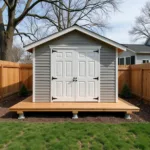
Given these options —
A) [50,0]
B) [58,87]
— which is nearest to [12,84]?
[58,87]


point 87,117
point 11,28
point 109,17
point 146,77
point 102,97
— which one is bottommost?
point 87,117

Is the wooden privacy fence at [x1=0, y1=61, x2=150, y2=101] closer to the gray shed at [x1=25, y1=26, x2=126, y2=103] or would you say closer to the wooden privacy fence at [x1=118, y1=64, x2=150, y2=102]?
the wooden privacy fence at [x1=118, y1=64, x2=150, y2=102]

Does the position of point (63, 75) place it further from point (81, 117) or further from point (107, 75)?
point (81, 117)

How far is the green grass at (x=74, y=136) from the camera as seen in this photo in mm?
4004

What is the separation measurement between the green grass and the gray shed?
83.9 inches

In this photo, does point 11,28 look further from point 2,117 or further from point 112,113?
point 112,113

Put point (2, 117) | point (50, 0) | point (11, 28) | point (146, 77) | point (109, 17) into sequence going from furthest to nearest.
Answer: point (109, 17), point (50, 0), point (11, 28), point (146, 77), point (2, 117)

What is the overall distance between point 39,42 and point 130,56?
46.5ft

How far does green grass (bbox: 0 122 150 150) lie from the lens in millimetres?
4004

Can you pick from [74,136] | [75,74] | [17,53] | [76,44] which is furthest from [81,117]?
[17,53]

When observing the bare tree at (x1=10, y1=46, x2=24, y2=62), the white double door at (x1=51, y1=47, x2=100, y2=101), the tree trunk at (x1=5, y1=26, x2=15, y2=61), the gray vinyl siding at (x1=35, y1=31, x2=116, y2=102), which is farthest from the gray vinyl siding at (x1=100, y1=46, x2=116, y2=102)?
the bare tree at (x1=10, y1=46, x2=24, y2=62)

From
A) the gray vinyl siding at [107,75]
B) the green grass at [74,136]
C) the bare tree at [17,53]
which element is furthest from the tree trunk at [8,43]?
the bare tree at [17,53]

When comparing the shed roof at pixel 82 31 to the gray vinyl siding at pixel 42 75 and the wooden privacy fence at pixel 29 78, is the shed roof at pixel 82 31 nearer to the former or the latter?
the gray vinyl siding at pixel 42 75

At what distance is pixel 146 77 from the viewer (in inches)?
335
